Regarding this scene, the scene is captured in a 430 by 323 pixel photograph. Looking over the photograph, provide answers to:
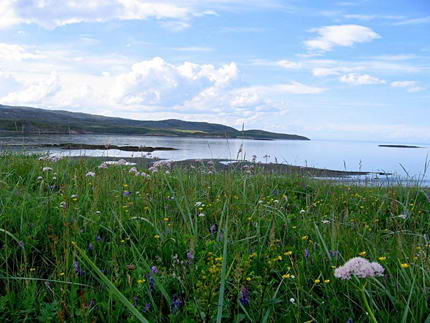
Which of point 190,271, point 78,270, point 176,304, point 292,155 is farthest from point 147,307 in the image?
point 292,155

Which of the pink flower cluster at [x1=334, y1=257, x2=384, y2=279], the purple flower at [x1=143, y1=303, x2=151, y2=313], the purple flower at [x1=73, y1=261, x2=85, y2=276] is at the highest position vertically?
the pink flower cluster at [x1=334, y1=257, x2=384, y2=279]

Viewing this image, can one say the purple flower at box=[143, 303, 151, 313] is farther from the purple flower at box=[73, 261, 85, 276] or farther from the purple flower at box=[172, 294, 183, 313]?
the purple flower at box=[73, 261, 85, 276]

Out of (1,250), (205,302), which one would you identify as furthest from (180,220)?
(205,302)

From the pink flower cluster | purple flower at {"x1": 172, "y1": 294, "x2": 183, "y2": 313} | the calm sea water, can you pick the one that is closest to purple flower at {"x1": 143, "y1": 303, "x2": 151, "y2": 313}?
purple flower at {"x1": 172, "y1": 294, "x2": 183, "y2": 313}

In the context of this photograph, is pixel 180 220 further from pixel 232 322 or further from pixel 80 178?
pixel 80 178

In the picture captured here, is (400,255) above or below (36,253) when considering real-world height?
above

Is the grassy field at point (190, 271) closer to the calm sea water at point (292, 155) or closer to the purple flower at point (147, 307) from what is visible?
the purple flower at point (147, 307)

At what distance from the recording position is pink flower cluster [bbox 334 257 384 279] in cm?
166

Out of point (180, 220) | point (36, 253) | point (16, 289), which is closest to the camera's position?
point (16, 289)

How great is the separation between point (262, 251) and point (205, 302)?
1125mm

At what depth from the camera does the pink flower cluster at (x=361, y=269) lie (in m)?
1.66

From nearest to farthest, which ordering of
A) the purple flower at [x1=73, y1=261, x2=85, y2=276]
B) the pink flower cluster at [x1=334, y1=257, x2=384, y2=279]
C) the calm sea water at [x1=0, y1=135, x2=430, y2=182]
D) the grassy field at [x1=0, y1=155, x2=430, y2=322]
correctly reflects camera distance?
the pink flower cluster at [x1=334, y1=257, x2=384, y2=279], the grassy field at [x1=0, y1=155, x2=430, y2=322], the purple flower at [x1=73, y1=261, x2=85, y2=276], the calm sea water at [x1=0, y1=135, x2=430, y2=182]

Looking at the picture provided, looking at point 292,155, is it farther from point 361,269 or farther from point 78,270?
point 361,269

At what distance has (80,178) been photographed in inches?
213
